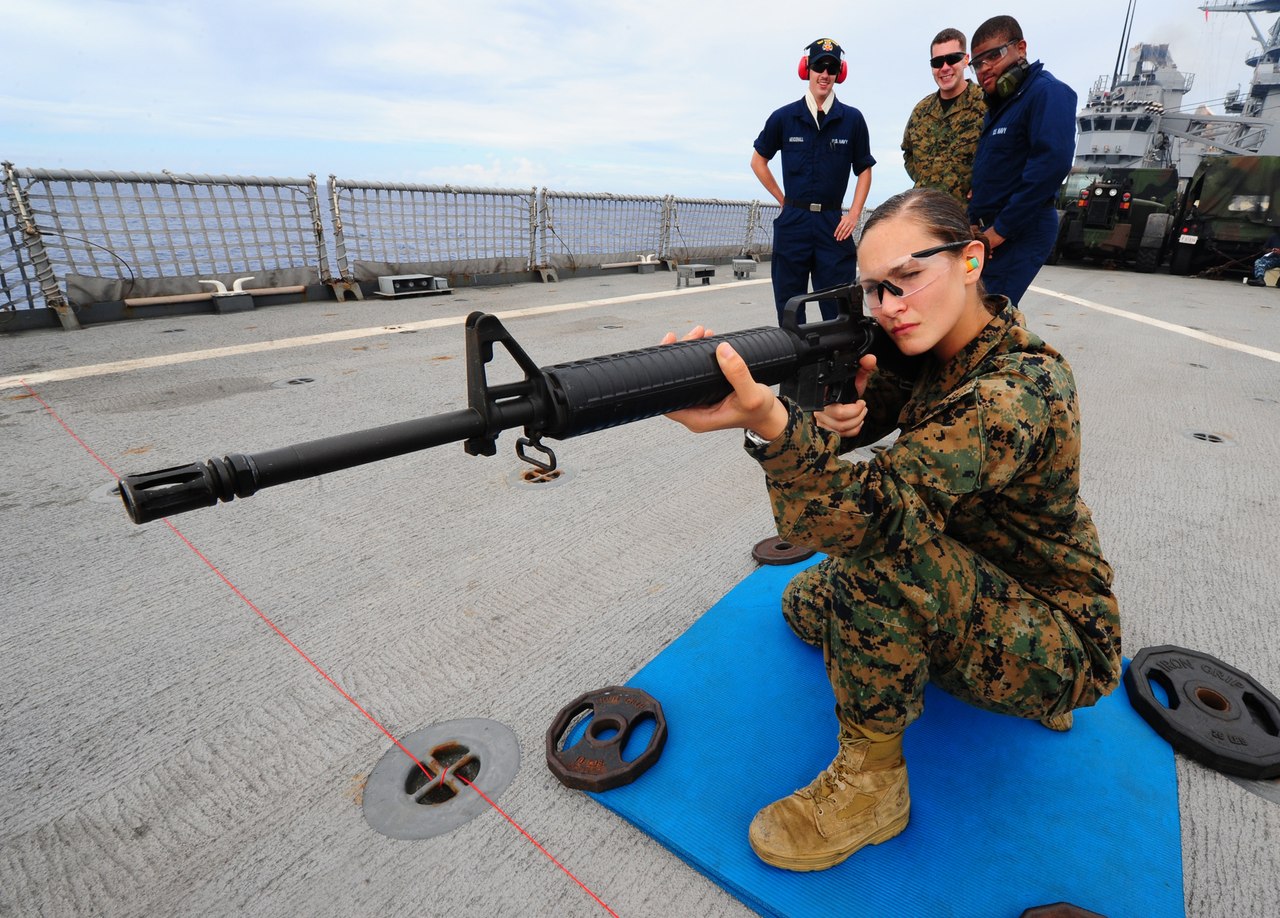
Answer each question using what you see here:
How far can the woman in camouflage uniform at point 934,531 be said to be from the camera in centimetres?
95

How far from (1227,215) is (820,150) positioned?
10.7 m

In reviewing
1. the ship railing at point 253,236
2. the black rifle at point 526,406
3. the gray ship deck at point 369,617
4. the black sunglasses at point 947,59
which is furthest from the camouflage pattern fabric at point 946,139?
the ship railing at point 253,236

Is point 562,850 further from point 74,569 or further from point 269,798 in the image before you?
point 74,569

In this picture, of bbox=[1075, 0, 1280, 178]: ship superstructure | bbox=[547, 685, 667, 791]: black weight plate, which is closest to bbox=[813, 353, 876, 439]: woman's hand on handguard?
bbox=[547, 685, 667, 791]: black weight plate

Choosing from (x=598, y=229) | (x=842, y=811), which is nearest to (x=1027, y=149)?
(x=842, y=811)

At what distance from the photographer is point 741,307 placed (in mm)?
6035

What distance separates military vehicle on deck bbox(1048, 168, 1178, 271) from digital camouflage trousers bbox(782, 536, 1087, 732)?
12.6 m

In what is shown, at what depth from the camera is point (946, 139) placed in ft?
10.7

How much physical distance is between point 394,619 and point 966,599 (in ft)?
4.28

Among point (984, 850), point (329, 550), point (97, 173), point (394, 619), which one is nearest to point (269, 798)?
point (394, 619)

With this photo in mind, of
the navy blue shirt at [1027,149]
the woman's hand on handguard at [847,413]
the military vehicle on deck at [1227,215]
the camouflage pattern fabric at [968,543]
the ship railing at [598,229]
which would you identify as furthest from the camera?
the military vehicle on deck at [1227,215]

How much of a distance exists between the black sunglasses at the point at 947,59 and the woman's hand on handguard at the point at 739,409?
9.61 feet

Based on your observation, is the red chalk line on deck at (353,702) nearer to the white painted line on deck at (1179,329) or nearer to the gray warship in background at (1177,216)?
the white painted line on deck at (1179,329)

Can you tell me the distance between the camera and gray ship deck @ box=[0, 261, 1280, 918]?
102 cm
